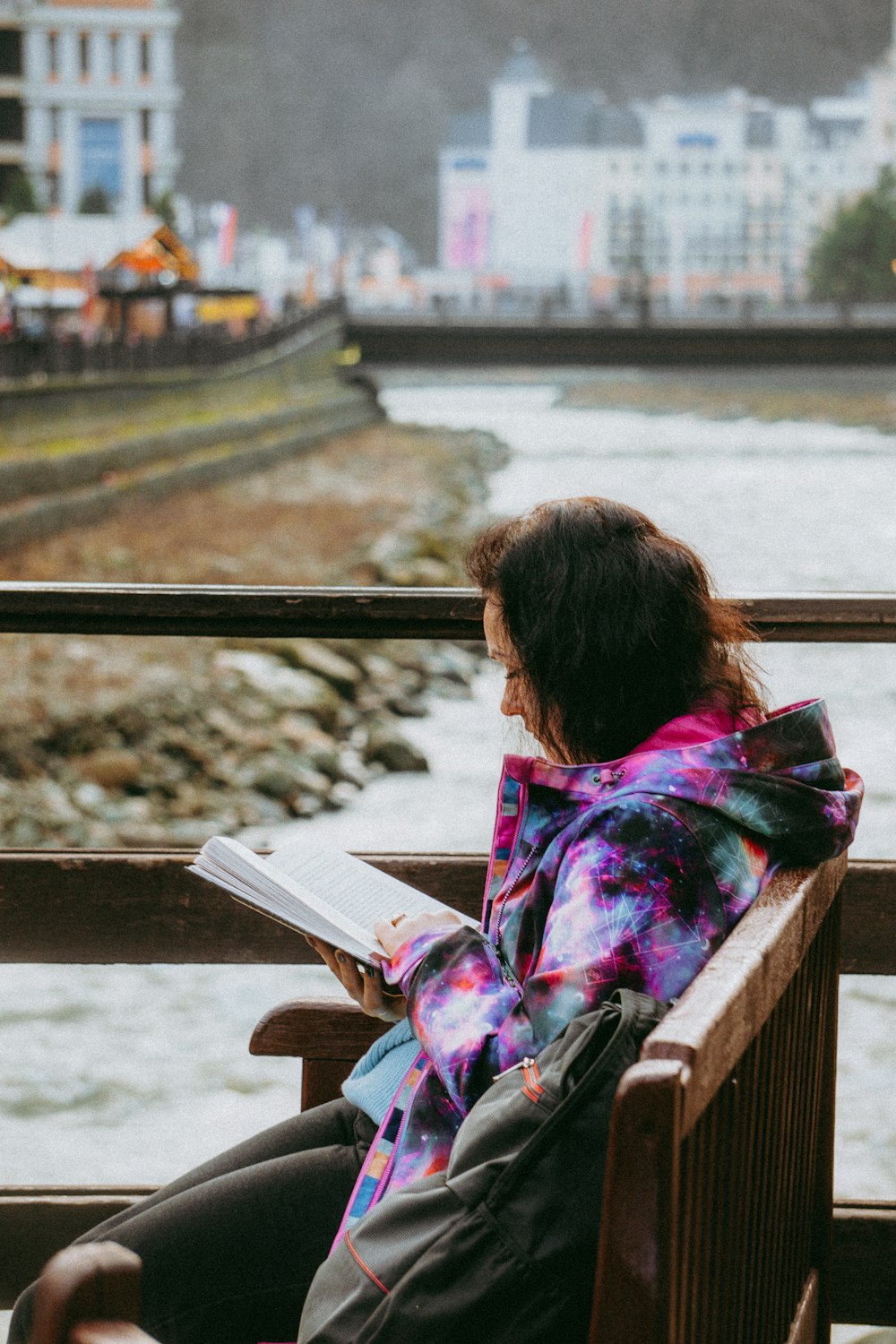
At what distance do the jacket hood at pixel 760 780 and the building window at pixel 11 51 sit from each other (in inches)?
1912

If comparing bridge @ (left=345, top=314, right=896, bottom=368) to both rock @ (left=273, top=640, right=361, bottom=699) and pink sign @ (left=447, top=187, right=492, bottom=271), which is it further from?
pink sign @ (left=447, top=187, right=492, bottom=271)

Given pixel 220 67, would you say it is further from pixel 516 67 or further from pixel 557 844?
pixel 557 844

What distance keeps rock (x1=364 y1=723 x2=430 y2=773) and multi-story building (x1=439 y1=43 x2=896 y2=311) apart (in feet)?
132

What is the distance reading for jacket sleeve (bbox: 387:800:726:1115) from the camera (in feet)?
2.91

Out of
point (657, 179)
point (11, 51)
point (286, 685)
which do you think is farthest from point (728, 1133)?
point (657, 179)

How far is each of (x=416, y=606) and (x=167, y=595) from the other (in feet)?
0.85

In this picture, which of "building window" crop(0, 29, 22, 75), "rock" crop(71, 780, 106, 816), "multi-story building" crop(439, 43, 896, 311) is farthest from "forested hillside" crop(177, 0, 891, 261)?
"rock" crop(71, 780, 106, 816)

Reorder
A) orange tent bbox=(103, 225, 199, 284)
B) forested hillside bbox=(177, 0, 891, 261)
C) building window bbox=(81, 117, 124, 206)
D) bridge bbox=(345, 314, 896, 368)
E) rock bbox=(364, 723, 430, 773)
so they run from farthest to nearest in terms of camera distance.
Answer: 1. forested hillside bbox=(177, 0, 891, 261)
2. building window bbox=(81, 117, 124, 206)
3. orange tent bbox=(103, 225, 199, 284)
4. bridge bbox=(345, 314, 896, 368)
5. rock bbox=(364, 723, 430, 773)

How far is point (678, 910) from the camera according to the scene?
3.01ft

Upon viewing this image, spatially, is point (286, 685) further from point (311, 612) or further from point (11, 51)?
point (11, 51)

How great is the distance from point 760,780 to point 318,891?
0.37 meters

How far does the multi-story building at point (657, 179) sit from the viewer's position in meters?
51.2

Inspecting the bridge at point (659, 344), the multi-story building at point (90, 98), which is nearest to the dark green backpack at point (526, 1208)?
the bridge at point (659, 344)

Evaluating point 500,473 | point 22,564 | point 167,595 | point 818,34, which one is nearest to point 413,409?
point 500,473
